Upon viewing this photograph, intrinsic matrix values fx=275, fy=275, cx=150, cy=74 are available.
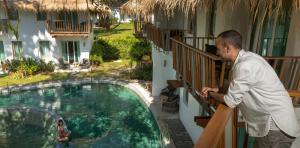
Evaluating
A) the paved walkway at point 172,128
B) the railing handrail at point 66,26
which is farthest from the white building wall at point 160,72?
the railing handrail at point 66,26

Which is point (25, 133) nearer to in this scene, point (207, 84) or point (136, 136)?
point (136, 136)

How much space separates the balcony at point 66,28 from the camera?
2316 centimetres

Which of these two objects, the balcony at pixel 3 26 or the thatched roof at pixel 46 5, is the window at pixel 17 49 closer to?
the balcony at pixel 3 26

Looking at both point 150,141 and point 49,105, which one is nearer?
point 150,141

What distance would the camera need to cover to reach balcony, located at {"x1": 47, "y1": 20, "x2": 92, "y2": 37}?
912 inches

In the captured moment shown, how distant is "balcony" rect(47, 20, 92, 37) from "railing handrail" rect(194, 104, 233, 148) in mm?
22201

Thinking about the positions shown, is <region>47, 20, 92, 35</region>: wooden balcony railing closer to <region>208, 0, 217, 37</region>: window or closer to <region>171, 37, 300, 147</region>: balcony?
<region>208, 0, 217, 37</region>: window

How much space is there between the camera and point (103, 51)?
27.5m

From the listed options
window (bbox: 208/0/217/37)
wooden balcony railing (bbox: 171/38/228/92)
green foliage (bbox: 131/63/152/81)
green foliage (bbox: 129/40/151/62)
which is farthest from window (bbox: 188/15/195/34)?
green foliage (bbox: 129/40/151/62)

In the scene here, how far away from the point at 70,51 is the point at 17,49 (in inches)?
176

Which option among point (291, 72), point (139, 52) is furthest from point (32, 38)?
point (291, 72)

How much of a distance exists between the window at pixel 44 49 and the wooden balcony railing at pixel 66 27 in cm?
182

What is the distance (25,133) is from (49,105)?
3396 mm

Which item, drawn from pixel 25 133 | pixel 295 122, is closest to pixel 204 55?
pixel 295 122
